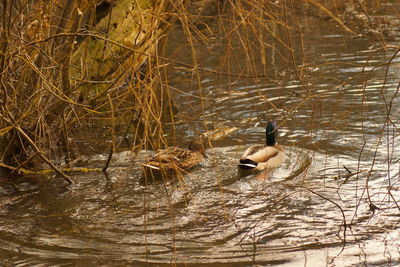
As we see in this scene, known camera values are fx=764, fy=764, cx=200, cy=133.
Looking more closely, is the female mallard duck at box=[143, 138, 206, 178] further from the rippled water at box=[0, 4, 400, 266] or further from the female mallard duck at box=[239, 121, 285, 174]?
the female mallard duck at box=[239, 121, 285, 174]

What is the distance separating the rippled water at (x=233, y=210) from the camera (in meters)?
5.57

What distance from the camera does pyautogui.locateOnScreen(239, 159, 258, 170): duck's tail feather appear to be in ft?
25.7

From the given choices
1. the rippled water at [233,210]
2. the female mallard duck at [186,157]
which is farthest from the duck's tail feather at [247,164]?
the female mallard duck at [186,157]

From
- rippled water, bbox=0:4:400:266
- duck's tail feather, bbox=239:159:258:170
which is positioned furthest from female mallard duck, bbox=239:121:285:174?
rippled water, bbox=0:4:400:266

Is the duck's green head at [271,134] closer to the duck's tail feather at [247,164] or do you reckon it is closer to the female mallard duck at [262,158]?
the female mallard duck at [262,158]

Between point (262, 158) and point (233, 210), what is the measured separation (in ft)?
4.67

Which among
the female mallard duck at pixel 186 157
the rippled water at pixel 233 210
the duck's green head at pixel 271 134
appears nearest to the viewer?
the rippled water at pixel 233 210

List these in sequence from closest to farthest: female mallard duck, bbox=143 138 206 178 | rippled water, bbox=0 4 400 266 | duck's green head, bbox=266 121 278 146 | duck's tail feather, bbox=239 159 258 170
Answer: rippled water, bbox=0 4 400 266
duck's tail feather, bbox=239 159 258 170
female mallard duck, bbox=143 138 206 178
duck's green head, bbox=266 121 278 146

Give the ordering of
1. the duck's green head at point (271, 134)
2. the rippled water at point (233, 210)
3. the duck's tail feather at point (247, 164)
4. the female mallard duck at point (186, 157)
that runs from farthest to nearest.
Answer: the duck's green head at point (271, 134) → the female mallard duck at point (186, 157) → the duck's tail feather at point (247, 164) → the rippled water at point (233, 210)

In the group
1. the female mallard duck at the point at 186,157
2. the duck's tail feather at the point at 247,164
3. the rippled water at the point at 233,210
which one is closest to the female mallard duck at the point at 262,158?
the duck's tail feather at the point at 247,164

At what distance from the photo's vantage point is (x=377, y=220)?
236 inches

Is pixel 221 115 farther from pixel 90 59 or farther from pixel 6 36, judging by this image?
pixel 6 36

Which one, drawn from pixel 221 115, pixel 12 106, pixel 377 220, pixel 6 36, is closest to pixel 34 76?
pixel 12 106

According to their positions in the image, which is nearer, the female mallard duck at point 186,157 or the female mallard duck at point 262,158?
the female mallard duck at point 262,158
